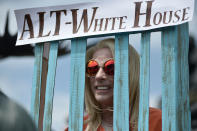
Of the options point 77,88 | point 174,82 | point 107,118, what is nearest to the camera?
point 174,82

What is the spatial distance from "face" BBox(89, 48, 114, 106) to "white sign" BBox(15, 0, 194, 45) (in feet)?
1.25

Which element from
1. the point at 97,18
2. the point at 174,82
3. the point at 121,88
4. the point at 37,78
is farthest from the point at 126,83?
the point at 37,78

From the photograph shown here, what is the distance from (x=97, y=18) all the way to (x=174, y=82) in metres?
0.55

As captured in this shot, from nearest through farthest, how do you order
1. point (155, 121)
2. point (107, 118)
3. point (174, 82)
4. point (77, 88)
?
1. point (174, 82)
2. point (77, 88)
3. point (155, 121)
4. point (107, 118)

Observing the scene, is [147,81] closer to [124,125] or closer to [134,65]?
[124,125]

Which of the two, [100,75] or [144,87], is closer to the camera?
[144,87]

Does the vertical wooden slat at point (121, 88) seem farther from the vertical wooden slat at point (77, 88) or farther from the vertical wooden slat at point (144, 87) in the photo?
the vertical wooden slat at point (77, 88)

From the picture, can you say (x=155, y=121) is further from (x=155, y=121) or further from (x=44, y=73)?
(x=44, y=73)

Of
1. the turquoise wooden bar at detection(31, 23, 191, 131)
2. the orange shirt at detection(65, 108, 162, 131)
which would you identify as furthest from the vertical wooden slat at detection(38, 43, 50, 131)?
the orange shirt at detection(65, 108, 162, 131)

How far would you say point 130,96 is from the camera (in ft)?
7.13

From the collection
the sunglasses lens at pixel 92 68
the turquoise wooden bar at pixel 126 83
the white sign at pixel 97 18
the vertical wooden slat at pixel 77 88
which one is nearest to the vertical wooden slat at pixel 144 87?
the turquoise wooden bar at pixel 126 83

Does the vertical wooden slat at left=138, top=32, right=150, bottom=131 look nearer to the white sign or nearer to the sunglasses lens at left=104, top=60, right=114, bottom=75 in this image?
the white sign

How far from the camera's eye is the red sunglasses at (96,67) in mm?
2199

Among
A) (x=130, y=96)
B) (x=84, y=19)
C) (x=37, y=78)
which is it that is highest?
(x=84, y=19)
